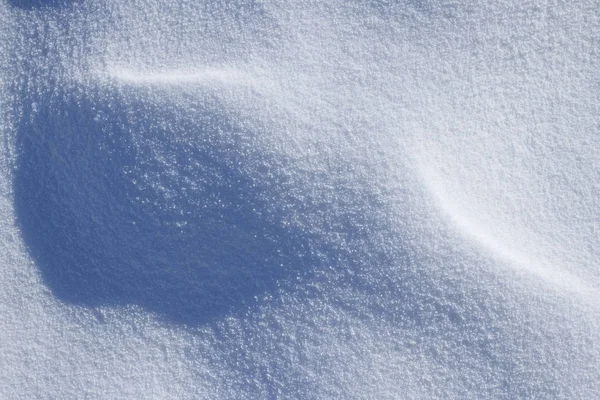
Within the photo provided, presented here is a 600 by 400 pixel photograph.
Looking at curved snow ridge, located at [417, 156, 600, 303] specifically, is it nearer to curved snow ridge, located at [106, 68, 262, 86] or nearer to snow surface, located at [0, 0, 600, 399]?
snow surface, located at [0, 0, 600, 399]

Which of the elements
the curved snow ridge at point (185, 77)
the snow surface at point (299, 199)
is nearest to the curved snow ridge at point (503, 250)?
the snow surface at point (299, 199)

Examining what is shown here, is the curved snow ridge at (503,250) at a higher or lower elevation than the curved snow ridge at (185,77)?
higher

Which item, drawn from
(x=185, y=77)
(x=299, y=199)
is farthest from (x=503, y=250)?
(x=185, y=77)

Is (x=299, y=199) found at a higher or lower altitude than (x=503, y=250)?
lower

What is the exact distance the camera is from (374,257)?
104 cm

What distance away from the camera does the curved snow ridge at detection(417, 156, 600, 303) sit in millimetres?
1042

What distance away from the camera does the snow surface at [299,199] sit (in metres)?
1.03

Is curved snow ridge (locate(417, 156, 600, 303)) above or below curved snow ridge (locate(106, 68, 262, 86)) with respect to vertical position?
above

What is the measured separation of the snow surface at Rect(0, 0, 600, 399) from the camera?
3.39 feet

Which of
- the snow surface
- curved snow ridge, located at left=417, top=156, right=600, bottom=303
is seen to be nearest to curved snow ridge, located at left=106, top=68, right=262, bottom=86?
the snow surface

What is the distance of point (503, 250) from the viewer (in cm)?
105

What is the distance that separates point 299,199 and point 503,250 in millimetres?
409

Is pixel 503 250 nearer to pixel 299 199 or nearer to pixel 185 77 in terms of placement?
pixel 299 199

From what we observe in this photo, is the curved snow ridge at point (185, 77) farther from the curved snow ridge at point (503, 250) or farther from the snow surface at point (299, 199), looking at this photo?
the curved snow ridge at point (503, 250)
